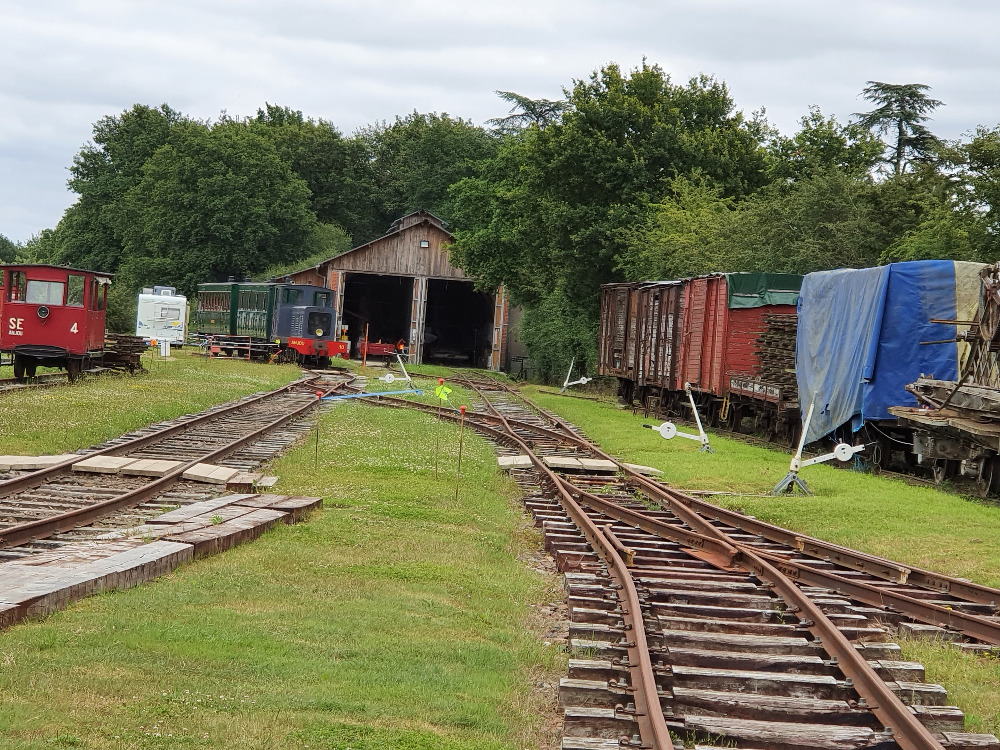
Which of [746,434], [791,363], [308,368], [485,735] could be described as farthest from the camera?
[308,368]

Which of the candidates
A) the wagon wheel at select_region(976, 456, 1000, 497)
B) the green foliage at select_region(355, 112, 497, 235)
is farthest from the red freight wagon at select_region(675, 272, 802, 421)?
the green foliage at select_region(355, 112, 497, 235)

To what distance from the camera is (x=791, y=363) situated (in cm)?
2398

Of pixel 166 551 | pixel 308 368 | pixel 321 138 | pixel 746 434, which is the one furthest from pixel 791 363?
pixel 321 138

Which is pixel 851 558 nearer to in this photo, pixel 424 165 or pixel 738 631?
pixel 738 631

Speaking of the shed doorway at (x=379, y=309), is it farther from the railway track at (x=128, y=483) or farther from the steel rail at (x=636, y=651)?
the steel rail at (x=636, y=651)

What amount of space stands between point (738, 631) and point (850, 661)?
123cm

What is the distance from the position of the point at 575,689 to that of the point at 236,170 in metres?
72.2

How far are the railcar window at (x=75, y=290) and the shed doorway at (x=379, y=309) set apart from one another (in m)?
40.6

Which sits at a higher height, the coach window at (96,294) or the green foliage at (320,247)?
the green foliage at (320,247)

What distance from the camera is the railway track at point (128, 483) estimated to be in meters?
10.4

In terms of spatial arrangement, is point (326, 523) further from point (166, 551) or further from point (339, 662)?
point (339, 662)

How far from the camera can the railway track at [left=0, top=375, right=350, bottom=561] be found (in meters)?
10.4

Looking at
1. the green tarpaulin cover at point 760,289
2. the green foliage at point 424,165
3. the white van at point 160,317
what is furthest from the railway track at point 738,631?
the green foliage at point 424,165

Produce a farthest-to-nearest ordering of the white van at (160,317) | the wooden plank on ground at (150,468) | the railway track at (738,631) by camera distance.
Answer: the white van at (160,317) < the wooden plank on ground at (150,468) < the railway track at (738,631)
